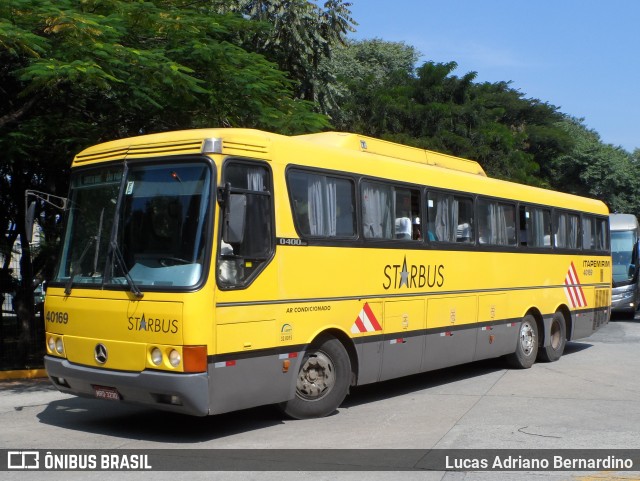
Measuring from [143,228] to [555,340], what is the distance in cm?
995

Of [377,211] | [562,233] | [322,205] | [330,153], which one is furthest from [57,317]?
[562,233]

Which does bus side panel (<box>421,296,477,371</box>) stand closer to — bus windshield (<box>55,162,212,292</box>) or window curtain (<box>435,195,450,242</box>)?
window curtain (<box>435,195,450,242</box>)

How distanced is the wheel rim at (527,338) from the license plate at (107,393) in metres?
8.39

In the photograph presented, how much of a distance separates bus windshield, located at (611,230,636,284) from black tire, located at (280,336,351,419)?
780 inches

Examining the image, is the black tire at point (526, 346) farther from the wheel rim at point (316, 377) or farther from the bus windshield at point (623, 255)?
the bus windshield at point (623, 255)

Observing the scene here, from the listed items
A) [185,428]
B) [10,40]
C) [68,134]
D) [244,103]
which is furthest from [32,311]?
[185,428]

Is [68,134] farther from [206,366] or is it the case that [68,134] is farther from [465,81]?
[465,81]

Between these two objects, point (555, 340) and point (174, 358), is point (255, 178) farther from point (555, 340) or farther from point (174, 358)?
point (555, 340)

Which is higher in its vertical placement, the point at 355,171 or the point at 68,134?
the point at 68,134

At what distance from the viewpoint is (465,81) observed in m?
36.9

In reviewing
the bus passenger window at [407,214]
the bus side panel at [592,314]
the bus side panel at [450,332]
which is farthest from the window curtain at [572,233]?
the bus passenger window at [407,214]

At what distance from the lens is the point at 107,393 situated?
862 cm

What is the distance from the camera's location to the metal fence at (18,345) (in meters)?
16.6

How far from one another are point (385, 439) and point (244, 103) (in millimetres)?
7434
